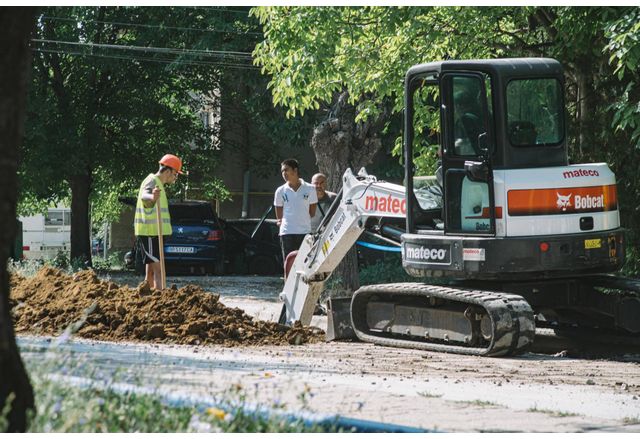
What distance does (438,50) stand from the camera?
18.8 m

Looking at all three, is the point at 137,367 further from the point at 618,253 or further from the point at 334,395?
the point at 618,253

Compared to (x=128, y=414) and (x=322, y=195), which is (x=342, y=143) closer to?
(x=322, y=195)

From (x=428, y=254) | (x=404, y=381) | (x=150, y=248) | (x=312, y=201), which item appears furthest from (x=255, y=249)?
(x=404, y=381)

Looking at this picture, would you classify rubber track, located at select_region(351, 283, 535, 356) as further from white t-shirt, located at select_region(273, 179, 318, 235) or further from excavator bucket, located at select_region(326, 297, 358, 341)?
white t-shirt, located at select_region(273, 179, 318, 235)

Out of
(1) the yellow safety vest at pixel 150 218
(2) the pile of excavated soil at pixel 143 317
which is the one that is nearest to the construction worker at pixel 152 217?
(1) the yellow safety vest at pixel 150 218

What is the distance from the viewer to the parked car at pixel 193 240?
95.1 ft

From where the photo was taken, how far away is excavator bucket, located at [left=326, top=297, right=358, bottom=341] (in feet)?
45.6

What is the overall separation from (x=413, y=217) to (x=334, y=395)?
17.6 ft

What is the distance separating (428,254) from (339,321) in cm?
160

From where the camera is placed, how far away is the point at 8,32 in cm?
548

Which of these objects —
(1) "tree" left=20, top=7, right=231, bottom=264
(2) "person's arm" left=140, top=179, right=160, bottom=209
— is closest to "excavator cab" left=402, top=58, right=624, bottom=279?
(2) "person's arm" left=140, top=179, right=160, bottom=209

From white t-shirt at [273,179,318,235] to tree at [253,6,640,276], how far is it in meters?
3.32

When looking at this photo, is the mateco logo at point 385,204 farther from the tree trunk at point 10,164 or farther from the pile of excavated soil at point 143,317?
the tree trunk at point 10,164
